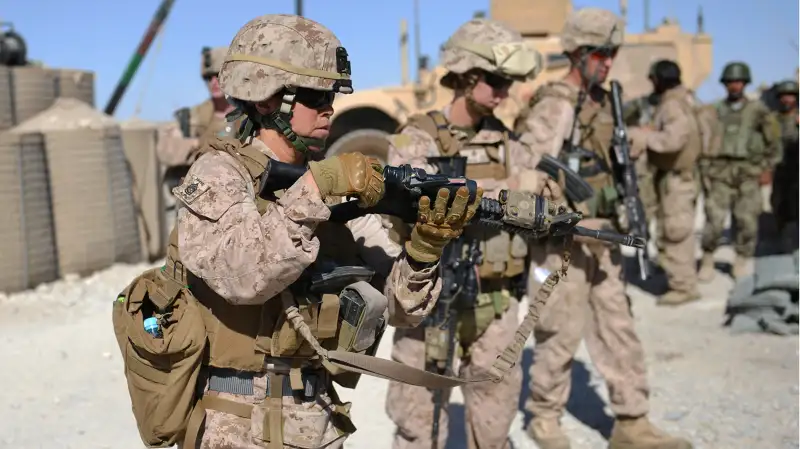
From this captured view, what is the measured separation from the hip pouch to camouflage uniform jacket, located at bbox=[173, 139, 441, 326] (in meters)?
0.17

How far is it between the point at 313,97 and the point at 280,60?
13 cm

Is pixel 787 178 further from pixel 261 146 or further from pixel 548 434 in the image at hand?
pixel 261 146

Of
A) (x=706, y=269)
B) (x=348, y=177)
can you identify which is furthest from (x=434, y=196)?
(x=706, y=269)

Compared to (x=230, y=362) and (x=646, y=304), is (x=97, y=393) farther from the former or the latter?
(x=646, y=304)

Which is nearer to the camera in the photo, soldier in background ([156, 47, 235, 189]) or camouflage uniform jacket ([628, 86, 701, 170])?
soldier in background ([156, 47, 235, 189])

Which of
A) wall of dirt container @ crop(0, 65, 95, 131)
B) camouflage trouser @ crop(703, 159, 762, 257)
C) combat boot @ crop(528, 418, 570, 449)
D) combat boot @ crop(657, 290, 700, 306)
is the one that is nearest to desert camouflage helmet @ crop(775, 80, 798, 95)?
camouflage trouser @ crop(703, 159, 762, 257)

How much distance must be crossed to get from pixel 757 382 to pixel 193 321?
14.0 feet

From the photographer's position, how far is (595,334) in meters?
4.38

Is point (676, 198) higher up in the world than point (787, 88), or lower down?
lower down

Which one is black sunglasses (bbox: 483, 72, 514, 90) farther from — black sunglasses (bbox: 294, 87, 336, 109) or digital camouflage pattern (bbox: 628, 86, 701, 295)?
digital camouflage pattern (bbox: 628, 86, 701, 295)

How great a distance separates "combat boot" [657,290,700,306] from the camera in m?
7.43

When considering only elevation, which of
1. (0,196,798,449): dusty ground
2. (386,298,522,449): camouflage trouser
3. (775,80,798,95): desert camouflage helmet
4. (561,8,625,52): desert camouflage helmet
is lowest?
(0,196,798,449): dusty ground

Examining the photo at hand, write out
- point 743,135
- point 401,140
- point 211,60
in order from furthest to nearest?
point 743,135 < point 211,60 < point 401,140

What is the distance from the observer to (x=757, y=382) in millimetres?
5297
